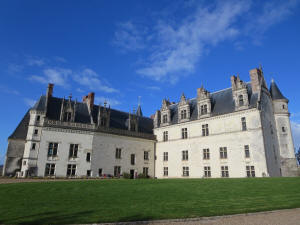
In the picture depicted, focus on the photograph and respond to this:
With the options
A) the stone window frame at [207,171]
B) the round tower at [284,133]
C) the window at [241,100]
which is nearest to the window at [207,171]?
the stone window frame at [207,171]

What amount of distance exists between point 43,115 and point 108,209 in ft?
79.2

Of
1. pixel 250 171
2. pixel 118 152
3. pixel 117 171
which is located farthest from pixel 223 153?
pixel 117 171

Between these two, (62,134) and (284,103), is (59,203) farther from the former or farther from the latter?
(284,103)

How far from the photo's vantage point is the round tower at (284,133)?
91.0 ft

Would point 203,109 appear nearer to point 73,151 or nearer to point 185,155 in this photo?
point 185,155

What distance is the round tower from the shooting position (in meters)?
27.8

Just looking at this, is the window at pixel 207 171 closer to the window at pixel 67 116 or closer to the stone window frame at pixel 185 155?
the stone window frame at pixel 185 155

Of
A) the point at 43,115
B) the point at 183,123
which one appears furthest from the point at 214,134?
the point at 43,115

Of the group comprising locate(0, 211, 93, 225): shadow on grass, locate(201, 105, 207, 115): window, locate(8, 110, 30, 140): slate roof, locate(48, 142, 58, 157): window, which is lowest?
locate(0, 211, 93, 225): shadow on grass

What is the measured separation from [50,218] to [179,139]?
28.3 metres

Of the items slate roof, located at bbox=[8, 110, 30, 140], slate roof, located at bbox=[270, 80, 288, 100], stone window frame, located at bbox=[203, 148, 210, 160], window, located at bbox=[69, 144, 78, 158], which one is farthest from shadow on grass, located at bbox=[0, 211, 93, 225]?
slate roof, located at bbox=[270, 80, 288, 100]

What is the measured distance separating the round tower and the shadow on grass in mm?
28512

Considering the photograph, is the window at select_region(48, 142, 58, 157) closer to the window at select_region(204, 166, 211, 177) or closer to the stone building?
the stone building

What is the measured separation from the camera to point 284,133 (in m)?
29.2
